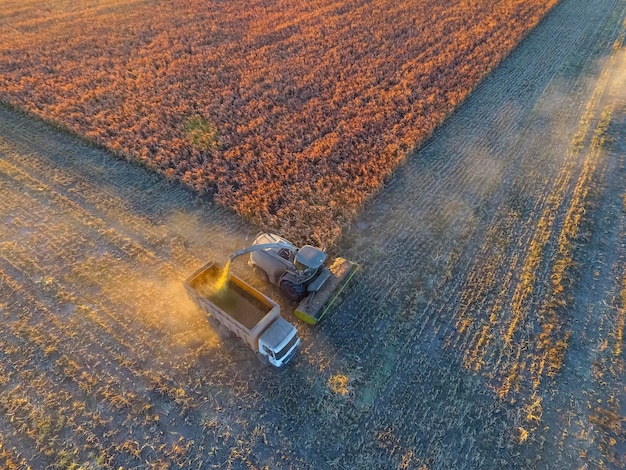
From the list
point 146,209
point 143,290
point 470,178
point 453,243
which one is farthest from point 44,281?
point 470,178

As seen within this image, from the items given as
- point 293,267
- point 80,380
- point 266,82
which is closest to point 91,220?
point 80,380

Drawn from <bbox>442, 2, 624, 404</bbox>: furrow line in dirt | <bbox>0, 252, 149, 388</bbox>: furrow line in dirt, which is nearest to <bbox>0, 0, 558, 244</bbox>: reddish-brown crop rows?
<bbox>442, 2, 624, 404</bbox>: furrow line in dirt

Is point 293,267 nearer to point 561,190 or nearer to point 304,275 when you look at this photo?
point 304,275

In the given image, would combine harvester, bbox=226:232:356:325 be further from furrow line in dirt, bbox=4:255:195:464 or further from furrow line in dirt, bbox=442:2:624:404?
furrow line in dirt, bbox=442:2:624:404

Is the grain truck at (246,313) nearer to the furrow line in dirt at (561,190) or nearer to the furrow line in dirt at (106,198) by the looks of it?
the furrow line in dirt at (106,198)


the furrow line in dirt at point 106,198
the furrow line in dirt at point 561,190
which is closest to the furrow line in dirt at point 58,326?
the furrow line in dirt at point 106,198

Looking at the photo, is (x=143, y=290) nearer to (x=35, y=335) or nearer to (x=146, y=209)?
(x=35, y=335)
